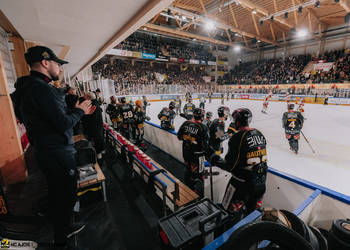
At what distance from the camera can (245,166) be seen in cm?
204

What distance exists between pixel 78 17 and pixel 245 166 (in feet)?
10.8

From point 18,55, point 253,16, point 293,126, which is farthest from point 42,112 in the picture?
point 253,16

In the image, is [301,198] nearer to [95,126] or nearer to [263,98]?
[95,126]

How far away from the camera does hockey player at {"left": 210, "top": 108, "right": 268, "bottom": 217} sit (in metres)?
2.01

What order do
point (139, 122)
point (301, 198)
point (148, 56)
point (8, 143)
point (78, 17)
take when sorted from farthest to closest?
point (148, 56)
point (139, 122)
point (8, 143)
point (78, 17)
point (301, 198)

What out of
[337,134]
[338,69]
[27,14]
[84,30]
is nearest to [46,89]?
[27,14]

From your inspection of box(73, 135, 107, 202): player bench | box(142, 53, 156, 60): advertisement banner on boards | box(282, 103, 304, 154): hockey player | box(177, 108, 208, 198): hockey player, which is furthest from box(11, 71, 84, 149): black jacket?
box(142, 53, 156, 60): advertisement banner on boards

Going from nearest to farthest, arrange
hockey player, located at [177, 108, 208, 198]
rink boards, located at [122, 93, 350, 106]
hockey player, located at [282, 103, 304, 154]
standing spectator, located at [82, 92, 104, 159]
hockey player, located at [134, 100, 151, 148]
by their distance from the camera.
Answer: hockey player, located at [177, 108, 208, 198], standing spectator, located at [82, 92, 104, 159], hockey player, located at [282, 103, 304, 154], hockey player, located at [134, 100, 151, 148], rink boards, located at [122, 93, 350, 106]

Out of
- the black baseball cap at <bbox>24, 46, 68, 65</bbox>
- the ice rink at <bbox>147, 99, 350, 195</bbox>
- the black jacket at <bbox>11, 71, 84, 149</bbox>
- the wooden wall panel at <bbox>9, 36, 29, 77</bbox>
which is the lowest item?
the ice rink at <bbox>147, 99, 350, 195</bbox>

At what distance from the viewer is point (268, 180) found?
2541 mm

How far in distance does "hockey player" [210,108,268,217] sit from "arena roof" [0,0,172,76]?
69.1 inches

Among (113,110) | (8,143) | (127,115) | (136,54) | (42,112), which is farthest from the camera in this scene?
(136,54)

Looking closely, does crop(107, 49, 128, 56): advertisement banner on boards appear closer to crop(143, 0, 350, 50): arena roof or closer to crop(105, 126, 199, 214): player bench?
crop(143, 0, 350, 50): arena roof

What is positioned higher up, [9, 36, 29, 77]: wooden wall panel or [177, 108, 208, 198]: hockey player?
[9, 36, 29, 77]: wooden wall panel
